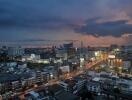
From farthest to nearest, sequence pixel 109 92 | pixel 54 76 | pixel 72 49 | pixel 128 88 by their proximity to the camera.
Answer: pixel 72 49 < pixel 54 76 < pixel 128 88 < pixel 109 92

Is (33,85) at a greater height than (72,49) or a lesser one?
lesser

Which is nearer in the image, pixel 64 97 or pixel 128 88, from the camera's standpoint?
pixel 64 97

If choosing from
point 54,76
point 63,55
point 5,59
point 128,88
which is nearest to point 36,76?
point 54,76

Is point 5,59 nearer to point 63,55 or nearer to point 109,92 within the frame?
point 63,55

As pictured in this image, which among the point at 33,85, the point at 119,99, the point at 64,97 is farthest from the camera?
the point at 33,85

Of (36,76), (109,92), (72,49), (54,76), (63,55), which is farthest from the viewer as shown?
(72,49)

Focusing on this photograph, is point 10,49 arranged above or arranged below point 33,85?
above

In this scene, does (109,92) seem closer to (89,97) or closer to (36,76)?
(89,97)

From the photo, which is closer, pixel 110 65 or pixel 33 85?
pixel 33 85

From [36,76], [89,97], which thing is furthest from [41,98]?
[36,76]
